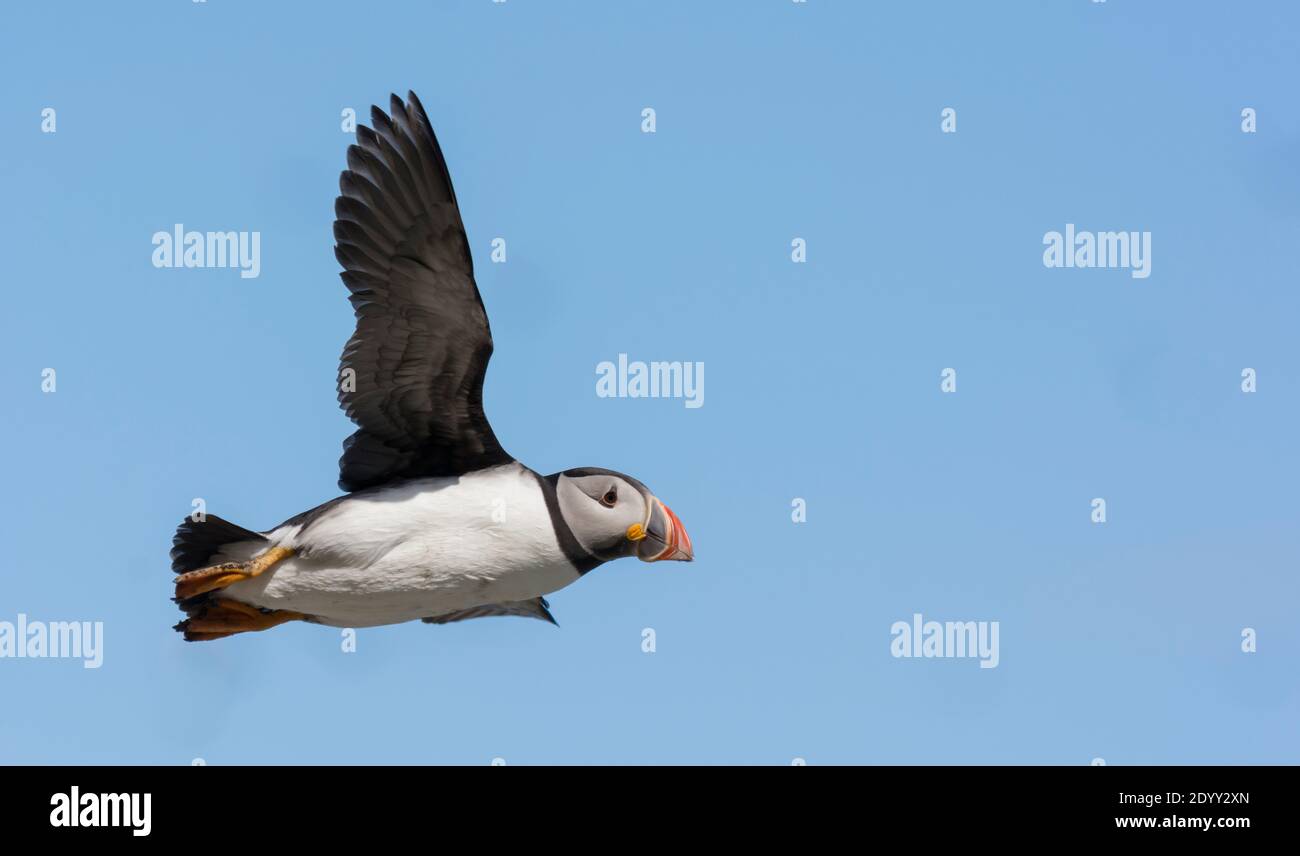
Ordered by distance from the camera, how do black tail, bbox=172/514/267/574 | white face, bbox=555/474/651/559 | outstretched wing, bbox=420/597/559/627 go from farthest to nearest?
outstretched wing, bbox=420/597/559/627 → white face, bbox=555/474/651/559 → black tail, bbox=172/514/267/574

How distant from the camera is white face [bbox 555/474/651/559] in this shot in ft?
38.2

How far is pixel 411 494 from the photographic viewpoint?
11758mm

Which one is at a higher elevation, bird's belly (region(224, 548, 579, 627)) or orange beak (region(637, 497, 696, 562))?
orange beak (region(637, 497, 696, 562))

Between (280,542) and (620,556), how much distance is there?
2.34 metres

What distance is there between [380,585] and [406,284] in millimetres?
2052

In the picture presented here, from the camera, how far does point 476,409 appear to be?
11.9 m

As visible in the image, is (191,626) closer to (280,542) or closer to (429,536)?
(280,542)

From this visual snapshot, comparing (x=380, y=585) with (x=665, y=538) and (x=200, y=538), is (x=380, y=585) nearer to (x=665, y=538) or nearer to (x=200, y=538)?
(x=200, y=538)

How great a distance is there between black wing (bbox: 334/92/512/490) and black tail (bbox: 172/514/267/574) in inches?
45.5

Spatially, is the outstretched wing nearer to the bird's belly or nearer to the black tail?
the bird's belly

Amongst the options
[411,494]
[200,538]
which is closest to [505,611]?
[411,494]

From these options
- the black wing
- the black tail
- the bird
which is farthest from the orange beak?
the black tail

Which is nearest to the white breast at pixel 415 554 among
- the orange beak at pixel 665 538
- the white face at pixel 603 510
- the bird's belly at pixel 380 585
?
the bird's belly at pixel 380 585
